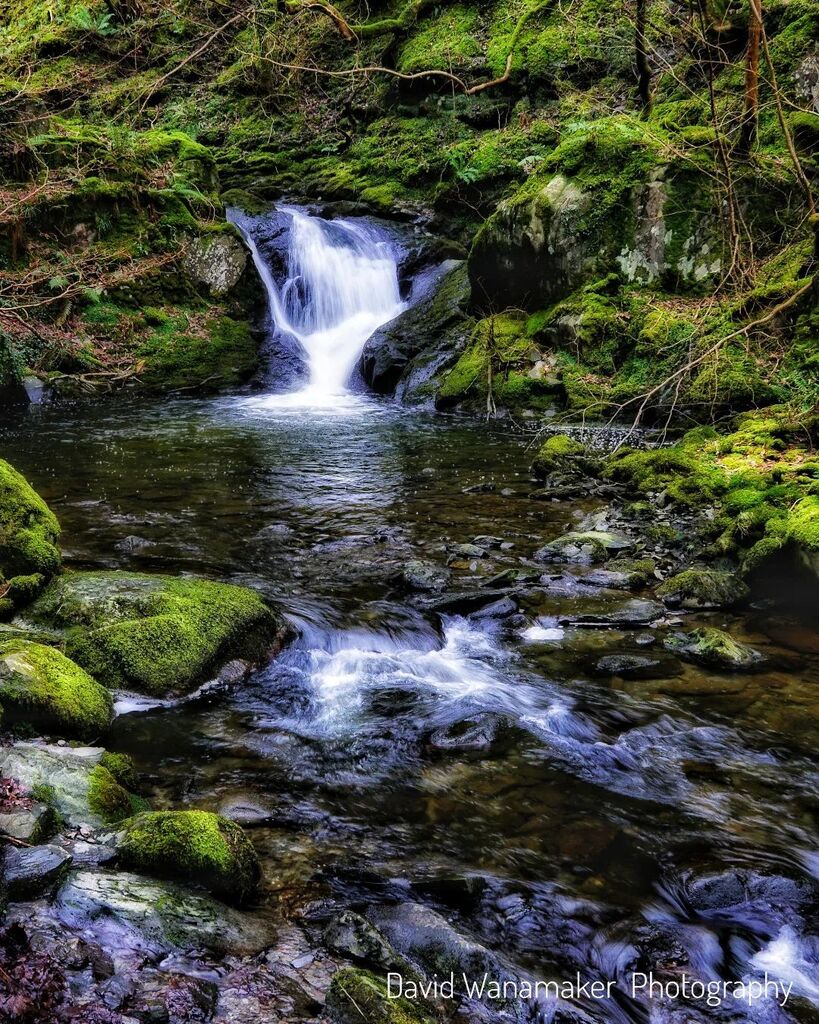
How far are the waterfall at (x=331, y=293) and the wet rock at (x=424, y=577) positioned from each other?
33.0 feet

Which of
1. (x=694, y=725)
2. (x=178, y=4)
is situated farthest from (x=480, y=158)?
(x=694, y=725)

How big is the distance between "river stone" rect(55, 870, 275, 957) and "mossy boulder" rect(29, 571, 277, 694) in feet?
6.23

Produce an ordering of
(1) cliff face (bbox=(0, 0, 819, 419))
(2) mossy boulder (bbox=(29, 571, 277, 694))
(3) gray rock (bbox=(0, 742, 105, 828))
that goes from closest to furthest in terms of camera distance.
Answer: (3) gray rock (bbox=(0, 742, 105, 828)) → (2) mossy boulder (bbox=(29, 571, 277, 694)) → (1) cliff face (bbox=(0, 0, 819, 419))

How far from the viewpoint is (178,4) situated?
5.09 m

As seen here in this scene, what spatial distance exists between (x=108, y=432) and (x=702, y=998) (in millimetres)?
11485

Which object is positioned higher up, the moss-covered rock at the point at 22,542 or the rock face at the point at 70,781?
the moss-covered rock at the point at 22,542

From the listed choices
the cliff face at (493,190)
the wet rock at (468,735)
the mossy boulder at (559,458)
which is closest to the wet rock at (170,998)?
the wet rock at (468,735)

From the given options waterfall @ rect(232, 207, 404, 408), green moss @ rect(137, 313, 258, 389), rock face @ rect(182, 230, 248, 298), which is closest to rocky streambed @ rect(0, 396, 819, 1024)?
green moss @ rect(137, 313, 258, 389)

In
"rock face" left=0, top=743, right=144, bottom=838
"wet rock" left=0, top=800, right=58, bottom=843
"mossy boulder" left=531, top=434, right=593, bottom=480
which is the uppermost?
"mossy boulder" left=531, top=434, right=593, bottom=480

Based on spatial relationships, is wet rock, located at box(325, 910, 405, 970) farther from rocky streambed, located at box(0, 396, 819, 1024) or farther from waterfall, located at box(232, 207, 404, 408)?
waterfall, located at box(232, 207, 404, 408)

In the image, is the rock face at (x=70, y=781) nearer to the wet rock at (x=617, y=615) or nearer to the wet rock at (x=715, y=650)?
the wet rock at (x=617, y=615)

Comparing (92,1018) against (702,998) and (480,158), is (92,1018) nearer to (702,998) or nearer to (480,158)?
(702,998)

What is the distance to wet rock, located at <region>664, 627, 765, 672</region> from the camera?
479 centimetres

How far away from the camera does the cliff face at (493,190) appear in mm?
9039
